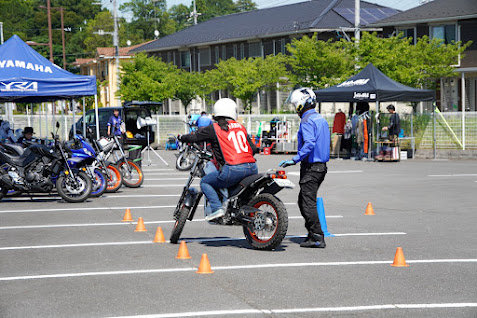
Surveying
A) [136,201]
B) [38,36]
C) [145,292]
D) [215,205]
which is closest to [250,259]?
[215,205]

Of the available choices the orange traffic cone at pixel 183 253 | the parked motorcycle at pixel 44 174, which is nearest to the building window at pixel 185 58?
the parked motorcycle at pixel 44 174

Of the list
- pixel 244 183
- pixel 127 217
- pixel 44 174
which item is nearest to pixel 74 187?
pixel 44 174

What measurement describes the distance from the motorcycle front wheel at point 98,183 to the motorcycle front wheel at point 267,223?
668 cm

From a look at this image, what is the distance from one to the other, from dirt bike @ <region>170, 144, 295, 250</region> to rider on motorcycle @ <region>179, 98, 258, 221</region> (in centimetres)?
13

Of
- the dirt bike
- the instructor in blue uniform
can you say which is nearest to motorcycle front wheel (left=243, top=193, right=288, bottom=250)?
the dirt bike

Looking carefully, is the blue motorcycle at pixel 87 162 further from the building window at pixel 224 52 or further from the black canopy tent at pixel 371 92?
the building window at pixel 224 52

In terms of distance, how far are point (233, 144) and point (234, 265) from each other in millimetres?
1619

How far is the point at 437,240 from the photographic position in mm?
9664

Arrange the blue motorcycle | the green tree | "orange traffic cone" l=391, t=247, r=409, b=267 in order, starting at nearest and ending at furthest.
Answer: "orange traffic cone" l=391, t=247, r=409, b=267 → the blue motorcycle → the green tree

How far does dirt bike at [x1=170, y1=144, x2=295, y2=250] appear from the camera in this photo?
853 cm

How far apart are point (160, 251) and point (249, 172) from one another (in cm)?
146

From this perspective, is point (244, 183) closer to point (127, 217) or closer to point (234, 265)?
point (234, 265)

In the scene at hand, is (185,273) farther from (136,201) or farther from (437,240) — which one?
(136,201)

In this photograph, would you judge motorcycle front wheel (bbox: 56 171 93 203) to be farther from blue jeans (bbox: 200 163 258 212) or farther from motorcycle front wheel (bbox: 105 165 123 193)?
blue jeans (bbox: 200 163 258 212)
